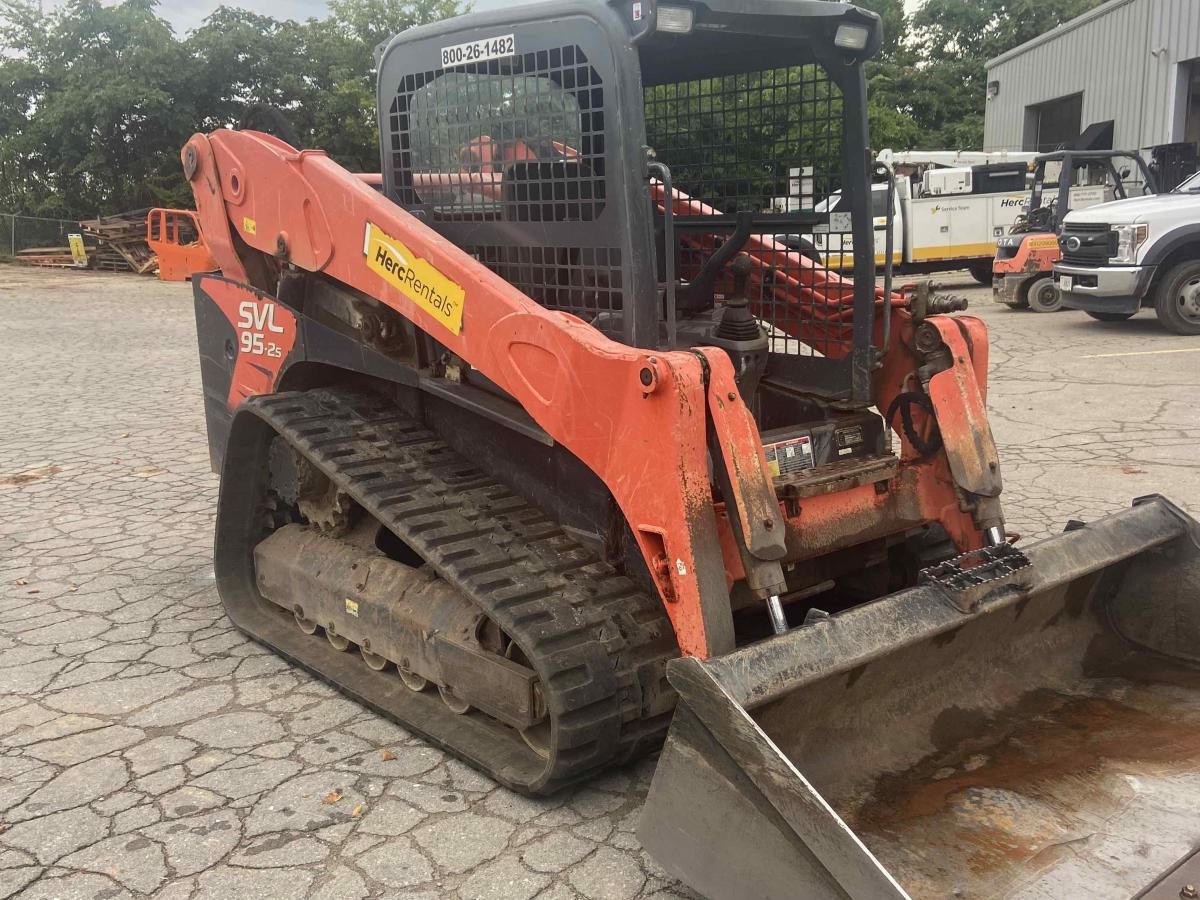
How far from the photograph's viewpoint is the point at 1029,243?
14.0 metres

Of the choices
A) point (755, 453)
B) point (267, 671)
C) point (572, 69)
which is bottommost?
point (267, 671)

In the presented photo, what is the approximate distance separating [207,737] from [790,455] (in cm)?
209

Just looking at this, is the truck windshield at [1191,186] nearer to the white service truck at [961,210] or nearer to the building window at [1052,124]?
the white service truck at [961,210]

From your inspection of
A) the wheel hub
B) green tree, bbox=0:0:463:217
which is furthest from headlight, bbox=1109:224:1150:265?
green tree, bbox=0:0:463:217

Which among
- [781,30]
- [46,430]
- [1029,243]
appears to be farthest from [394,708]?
[1029,243]

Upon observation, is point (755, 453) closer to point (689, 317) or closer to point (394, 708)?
point (689, 317)

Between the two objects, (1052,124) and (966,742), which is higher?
(1052,124)

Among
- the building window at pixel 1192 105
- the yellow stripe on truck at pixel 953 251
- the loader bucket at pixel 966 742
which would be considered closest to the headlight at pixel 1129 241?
the yellow stripe on truck at pixel 953 251

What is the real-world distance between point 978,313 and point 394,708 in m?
12.7

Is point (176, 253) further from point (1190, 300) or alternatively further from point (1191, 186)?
point (1190, 300)

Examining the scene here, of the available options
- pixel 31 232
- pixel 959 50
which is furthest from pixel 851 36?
pixel 959 50

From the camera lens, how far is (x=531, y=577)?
3207 mm

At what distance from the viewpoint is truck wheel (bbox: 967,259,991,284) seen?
59.2 ft

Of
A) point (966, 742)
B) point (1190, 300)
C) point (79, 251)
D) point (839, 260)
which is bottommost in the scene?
point (966, 742)
